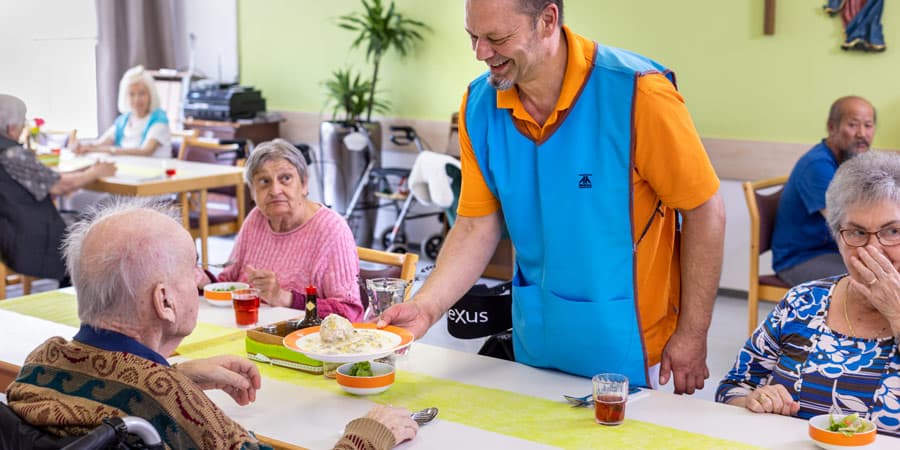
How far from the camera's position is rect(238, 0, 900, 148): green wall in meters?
5.36

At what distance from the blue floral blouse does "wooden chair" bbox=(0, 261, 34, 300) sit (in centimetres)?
376

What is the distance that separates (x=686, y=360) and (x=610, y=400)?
0.39 metres

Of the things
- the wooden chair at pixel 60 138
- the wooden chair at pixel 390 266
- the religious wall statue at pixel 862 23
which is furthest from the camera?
the wooden chair at pixel 60 138

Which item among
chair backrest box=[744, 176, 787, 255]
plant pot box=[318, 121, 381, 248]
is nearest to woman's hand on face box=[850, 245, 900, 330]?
chair backrest box=[744, 176, 787, 255]

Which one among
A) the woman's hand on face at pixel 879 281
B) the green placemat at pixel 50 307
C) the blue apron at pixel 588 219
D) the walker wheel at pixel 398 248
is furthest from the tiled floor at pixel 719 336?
the green placemat at pixel 50 307

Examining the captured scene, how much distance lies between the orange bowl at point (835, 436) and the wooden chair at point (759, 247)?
2605mm

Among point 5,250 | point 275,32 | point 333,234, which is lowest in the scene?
point 5,250

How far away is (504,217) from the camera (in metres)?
2.43

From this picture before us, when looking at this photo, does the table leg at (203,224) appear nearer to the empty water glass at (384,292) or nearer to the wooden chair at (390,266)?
the wooden chair at (390,266)

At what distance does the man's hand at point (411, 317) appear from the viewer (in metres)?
2.26

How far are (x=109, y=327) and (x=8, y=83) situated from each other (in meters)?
6.38

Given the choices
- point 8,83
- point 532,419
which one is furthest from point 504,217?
point 8,83

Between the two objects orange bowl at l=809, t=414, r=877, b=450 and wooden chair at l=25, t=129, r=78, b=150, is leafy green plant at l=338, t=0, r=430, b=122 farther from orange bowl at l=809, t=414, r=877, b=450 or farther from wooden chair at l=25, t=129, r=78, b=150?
orange bowl at l=809, t=414, r=877, b=450

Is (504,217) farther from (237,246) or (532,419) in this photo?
(237,246)
